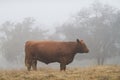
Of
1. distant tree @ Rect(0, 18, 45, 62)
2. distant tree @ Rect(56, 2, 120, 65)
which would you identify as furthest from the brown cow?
distant tree @ Rect(0, 18, 45, 62)

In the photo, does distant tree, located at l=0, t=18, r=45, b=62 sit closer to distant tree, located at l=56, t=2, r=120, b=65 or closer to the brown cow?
distant tree, located at l=56, t=2, r=120, b=65

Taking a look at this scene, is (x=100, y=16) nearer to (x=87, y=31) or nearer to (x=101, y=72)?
(x=87, y=31)

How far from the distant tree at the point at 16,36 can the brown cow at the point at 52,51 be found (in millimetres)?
42308

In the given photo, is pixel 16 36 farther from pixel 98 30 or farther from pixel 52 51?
pixel 52 51

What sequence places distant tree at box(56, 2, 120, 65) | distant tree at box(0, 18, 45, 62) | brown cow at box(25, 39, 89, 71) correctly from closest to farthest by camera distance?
1. brown cow at box(25, 39, 89, 71)
2. distant tree at box(56, 2, 120, 65)
3. distant tree at box(0, 18, 45, 62)

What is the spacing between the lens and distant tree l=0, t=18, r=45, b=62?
61.7 m

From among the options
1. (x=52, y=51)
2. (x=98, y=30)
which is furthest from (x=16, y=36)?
(x=52, y=51)

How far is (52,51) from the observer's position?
18484mm

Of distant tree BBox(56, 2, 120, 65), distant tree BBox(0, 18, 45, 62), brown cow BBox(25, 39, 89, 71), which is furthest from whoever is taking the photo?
distant tree BBox(0, 18, 45, 62)

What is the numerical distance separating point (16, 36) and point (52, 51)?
4808 centimetres

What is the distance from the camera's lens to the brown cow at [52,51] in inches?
725

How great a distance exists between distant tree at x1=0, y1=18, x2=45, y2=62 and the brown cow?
42.3m

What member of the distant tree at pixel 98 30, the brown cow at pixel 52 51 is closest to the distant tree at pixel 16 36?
the distant tree at pixel 98 30

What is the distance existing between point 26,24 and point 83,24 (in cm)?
1635
